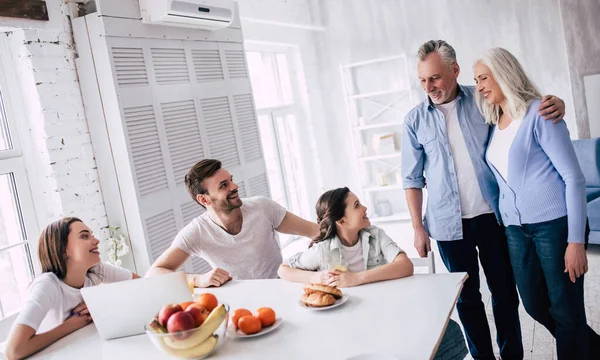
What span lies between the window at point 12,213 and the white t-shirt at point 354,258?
1.75 metres

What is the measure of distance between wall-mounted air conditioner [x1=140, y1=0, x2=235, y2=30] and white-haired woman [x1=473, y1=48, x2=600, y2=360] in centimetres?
199

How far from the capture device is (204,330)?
1603mm

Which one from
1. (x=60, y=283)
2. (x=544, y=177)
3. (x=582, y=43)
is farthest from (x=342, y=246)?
(x=582, y=43)

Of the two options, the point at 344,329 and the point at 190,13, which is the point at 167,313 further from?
the point at 190,13

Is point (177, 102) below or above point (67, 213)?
above

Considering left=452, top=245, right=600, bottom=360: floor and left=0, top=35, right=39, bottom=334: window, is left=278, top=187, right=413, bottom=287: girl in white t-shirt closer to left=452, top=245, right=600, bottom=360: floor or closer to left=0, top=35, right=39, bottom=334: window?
left=452, top=245, right=600, bottom=360: floor

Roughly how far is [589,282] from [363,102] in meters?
3.84

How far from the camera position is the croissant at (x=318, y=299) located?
1.87 metres

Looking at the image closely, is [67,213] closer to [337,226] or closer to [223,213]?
[223,213]

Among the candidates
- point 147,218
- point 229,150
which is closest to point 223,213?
point 147,218

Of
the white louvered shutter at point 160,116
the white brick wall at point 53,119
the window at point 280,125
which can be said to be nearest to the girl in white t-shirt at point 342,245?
the white louvered shutter at point 160,116

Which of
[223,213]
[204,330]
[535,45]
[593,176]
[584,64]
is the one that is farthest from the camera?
[535,45]

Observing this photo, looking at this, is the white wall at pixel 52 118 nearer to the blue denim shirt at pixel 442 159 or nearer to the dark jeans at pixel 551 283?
the blue denim shirt at pixel 442 159

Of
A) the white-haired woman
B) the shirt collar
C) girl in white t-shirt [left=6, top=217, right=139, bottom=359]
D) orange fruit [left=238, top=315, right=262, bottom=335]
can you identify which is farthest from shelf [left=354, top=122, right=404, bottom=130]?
orange fruit [left=238, top=315, right=262, bottom=335]
